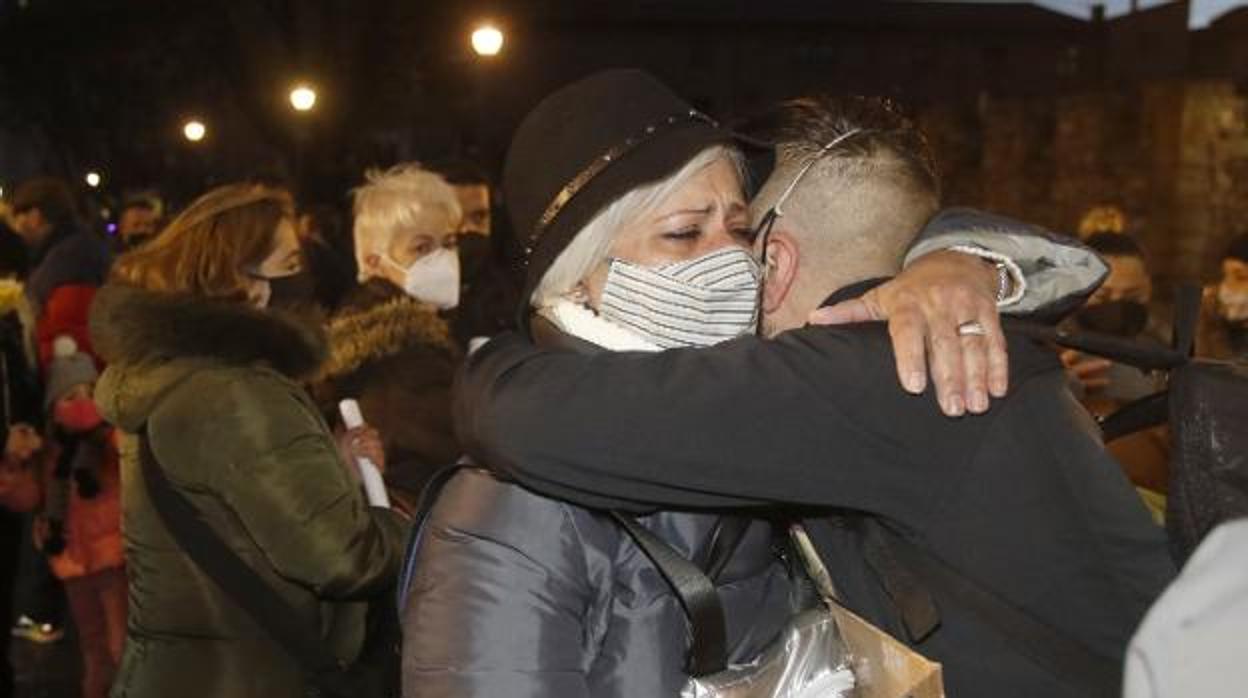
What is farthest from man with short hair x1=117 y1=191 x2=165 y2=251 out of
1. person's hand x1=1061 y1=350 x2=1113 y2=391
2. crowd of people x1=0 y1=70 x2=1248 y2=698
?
person's hand x1=1061 y1=350 x2=1113 y2=391

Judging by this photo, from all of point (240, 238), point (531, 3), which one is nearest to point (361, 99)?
point (240, 238)

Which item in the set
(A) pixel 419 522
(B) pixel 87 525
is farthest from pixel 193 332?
(B) pixel 87 525

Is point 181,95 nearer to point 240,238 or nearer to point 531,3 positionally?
point 531,3

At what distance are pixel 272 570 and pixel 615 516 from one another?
181cm

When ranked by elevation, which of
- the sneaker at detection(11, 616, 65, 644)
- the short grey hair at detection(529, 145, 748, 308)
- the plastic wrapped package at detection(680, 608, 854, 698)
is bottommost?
the sneaker at detection(11, 616, 65, 644)

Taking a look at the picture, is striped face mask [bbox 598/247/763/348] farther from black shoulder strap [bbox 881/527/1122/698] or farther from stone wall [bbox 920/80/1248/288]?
stone wall [bbox 920/80/1248/288]

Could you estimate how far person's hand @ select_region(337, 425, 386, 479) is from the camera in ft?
13.5

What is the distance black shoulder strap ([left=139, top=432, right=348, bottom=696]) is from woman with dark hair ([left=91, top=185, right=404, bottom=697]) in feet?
0.04

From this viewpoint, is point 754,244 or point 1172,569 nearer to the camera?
point 1172,569

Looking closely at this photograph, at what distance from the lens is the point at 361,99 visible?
2027 centimetres

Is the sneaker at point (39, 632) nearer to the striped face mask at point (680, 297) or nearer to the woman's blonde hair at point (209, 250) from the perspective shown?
the woman's blonde hair at point (209, 250)

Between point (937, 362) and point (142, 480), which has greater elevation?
point (937, 362)

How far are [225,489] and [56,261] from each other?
5582mm

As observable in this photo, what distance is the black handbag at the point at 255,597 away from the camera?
3.39 metres
